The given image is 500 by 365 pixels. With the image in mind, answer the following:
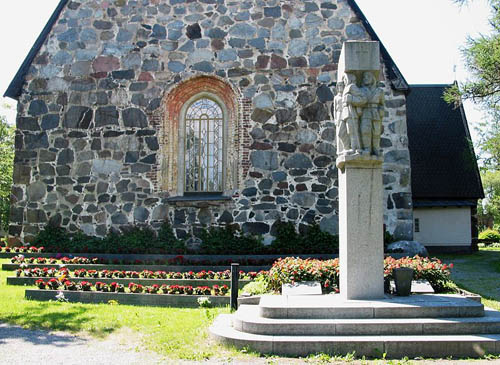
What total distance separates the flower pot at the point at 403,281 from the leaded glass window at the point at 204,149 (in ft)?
24.4

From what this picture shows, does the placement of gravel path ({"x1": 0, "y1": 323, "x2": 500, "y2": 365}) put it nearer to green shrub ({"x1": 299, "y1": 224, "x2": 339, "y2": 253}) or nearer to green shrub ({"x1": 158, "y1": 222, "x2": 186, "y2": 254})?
green shrub ({"x1": 158, "y1": 222, "x2": 186, "y2": 254})

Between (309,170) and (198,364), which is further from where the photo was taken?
(309,170)

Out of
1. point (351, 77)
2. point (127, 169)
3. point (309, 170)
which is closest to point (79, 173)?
point (127, 169)

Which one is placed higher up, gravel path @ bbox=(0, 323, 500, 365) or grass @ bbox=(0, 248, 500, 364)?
grass @ bbox=(0, 248, 500, 364)

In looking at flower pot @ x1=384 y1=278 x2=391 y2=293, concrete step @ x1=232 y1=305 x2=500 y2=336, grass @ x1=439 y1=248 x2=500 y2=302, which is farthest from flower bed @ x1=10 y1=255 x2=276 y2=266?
concrete step @ x1=232 y1=305 x2=500 y2=336

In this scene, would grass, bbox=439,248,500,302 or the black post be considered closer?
the black post

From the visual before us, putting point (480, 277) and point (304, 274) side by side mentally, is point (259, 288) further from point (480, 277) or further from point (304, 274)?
point (480, 277)

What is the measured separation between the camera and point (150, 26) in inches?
544

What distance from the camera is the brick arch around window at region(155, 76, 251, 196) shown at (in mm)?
13219

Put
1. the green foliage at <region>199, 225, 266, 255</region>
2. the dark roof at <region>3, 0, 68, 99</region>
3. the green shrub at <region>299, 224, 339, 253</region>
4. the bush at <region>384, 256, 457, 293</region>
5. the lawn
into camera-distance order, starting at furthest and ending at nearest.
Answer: the dark roof at <region>3, 0, 68, 99</region> → the green foliage at <region>199, 225, 266, 255</region> → the green shrub at <region>299, 224, 339, 253</region> → the lawn → the bush at <region>384, 256, 457, 293</region>

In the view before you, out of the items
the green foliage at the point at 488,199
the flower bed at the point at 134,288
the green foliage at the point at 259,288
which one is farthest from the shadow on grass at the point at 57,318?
the green foliage at the point at 488,199

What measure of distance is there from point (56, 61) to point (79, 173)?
3465 millimetres

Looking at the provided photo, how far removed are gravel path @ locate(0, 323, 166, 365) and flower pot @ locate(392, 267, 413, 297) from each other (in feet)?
11.8

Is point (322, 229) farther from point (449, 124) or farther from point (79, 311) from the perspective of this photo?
point (449, 124)
